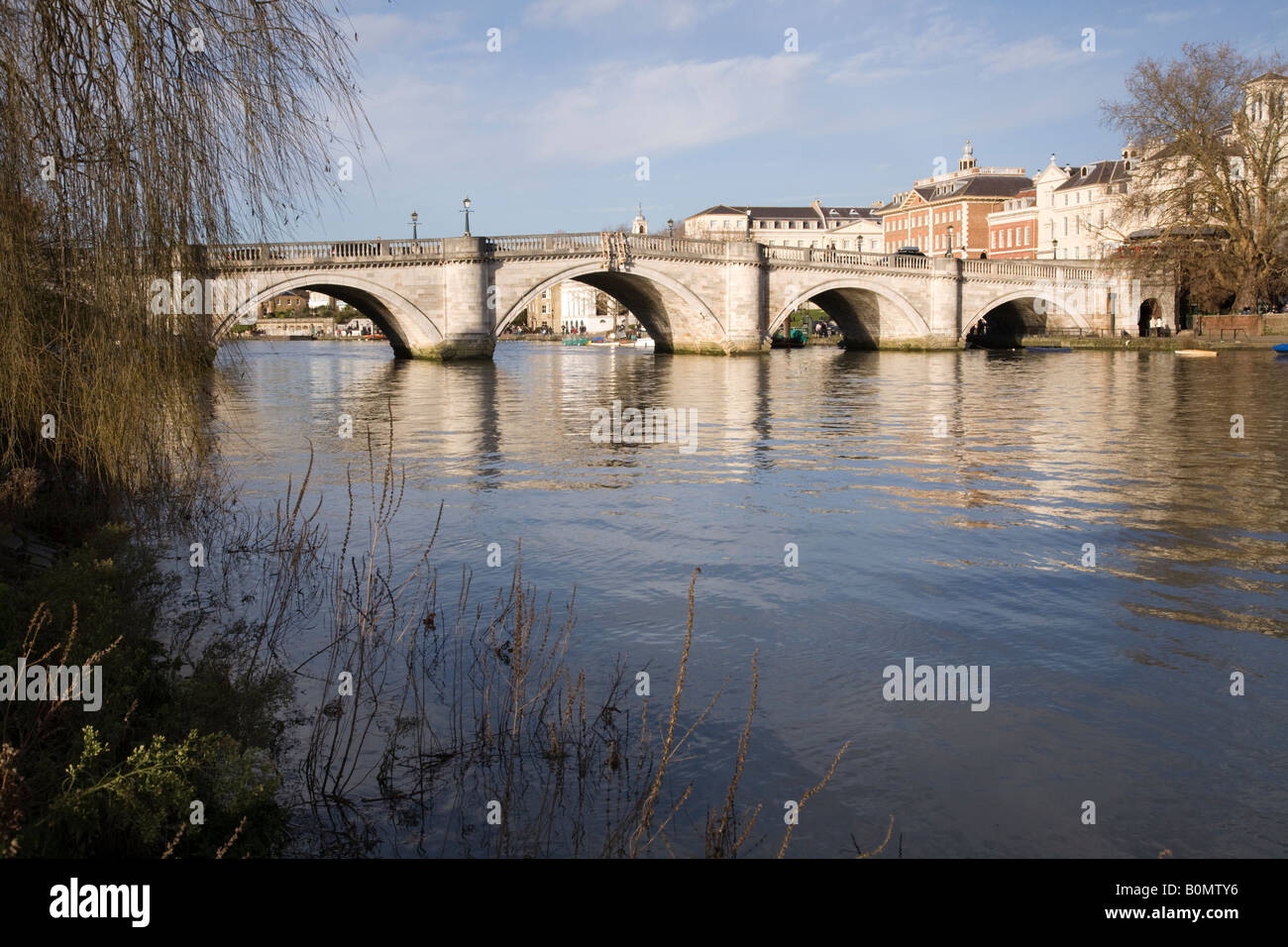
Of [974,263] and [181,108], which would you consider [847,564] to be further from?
[974,263]

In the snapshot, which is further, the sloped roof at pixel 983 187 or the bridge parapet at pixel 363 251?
the sloped roof at pixel 983 187

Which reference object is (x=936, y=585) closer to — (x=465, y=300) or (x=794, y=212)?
(x=465, y=300)

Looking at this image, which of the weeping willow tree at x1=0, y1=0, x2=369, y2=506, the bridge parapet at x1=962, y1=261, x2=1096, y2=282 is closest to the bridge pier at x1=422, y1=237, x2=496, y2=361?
the bridge parapet at x1=962, y1=261, x2=1096, y2=282

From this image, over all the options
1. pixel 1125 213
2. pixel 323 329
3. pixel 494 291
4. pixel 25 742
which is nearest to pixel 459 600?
pixel 25 742

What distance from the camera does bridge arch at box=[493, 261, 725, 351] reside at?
41.0 m

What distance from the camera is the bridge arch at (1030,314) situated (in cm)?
5528

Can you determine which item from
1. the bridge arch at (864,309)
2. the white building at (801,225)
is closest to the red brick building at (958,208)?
the white building at (801,225)

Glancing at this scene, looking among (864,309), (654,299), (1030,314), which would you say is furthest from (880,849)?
(1030,314)

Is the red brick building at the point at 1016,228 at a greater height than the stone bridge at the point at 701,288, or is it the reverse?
the red brick building at the point at 1016,228

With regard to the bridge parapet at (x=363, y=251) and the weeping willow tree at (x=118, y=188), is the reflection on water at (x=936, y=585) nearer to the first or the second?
the weeping willow tree at (x=118, y=188)

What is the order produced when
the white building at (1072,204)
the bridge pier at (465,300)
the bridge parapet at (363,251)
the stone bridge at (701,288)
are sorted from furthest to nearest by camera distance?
the white building at (1072,204), the bridge pier at (465,300), the stone bridge at (701,288), the bridge parapet at (363,251)

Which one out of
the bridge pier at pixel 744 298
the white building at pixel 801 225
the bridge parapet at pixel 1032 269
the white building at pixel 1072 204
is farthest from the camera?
the white building at pixel 801 225

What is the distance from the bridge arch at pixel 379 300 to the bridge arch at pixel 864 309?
1476 centimetres

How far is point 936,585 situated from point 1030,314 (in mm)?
54229
